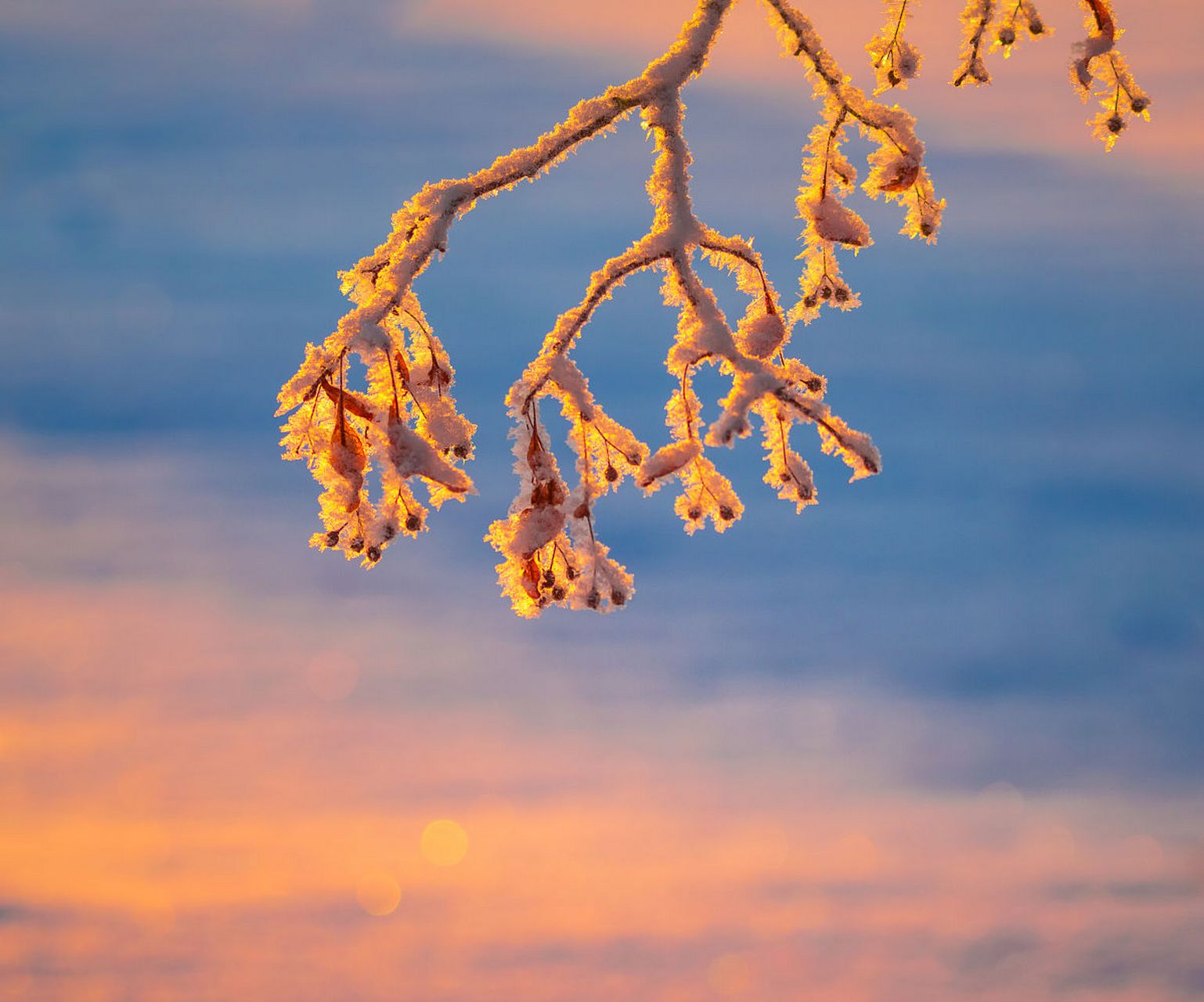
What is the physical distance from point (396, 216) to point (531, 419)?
36.2 inches

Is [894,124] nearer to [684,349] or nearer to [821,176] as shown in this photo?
[821,176]

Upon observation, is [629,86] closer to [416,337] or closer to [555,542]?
[416,337]

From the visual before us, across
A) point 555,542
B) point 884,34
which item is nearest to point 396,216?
point 555,542

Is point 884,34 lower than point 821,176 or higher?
higher

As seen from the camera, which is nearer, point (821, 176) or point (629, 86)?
point (629, 86)

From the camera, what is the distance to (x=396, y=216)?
4117 millimetres

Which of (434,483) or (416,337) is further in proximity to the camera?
(416,337)

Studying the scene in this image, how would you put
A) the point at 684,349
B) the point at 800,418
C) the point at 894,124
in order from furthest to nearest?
the point at 894,124 → the point at 684,349 → the point at 800,418

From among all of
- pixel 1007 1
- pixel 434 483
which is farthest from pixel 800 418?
pixel 1007 1

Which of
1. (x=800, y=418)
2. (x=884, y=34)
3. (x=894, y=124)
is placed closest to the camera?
(x=800, y=418)

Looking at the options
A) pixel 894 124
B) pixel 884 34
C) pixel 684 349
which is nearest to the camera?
pixel 684 349

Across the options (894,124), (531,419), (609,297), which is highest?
(894,124)

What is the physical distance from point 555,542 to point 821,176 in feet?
5.78

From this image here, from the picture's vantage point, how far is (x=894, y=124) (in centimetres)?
434
